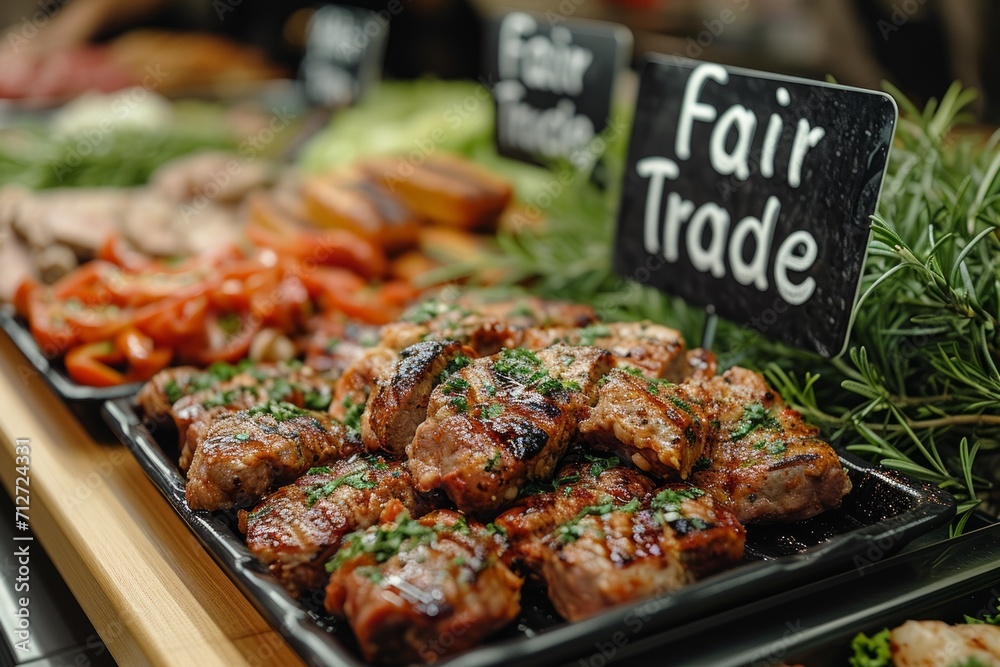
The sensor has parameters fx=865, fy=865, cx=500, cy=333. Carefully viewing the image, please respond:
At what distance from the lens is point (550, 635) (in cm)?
143

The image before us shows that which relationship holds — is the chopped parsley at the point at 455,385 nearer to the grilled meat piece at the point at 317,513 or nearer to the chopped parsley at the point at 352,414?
the grilled meat piece at the point at 317,513

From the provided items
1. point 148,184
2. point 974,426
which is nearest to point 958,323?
point 974,426

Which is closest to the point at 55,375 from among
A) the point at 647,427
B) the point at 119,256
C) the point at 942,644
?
the point at 119,256

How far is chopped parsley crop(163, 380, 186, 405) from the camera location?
7.74 ft

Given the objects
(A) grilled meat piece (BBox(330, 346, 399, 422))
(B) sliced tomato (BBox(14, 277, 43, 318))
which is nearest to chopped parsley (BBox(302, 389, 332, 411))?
(A) grilled meat piece (BBox(330, 346, 399, 422))

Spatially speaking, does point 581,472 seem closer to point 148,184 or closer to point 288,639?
point 288,639

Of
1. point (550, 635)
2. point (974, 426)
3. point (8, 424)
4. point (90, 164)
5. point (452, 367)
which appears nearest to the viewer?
point (550, 635)

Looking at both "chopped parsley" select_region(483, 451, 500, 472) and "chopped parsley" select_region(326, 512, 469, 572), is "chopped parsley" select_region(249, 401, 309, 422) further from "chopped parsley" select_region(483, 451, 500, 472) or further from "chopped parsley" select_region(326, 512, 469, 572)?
"chopped parsley" select_region(483, 451, 500, 472)

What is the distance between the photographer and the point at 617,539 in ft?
5.21

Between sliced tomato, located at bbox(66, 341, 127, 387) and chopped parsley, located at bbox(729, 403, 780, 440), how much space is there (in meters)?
1.85

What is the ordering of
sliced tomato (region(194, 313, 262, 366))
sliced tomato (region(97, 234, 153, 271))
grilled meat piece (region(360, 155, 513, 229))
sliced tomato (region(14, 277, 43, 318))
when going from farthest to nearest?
grilled meat piece (region(360, 155, 513, 229))
sliced tomato (region(97, 234, 153, 271))
sliced tomato (region(14, 277, 43, 318))
sliced tomato (region(194, 313, 262, 366))

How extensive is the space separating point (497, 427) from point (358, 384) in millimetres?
575

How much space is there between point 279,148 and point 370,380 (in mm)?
3690

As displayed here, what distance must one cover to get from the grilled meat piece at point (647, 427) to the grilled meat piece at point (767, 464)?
90 millimetres
